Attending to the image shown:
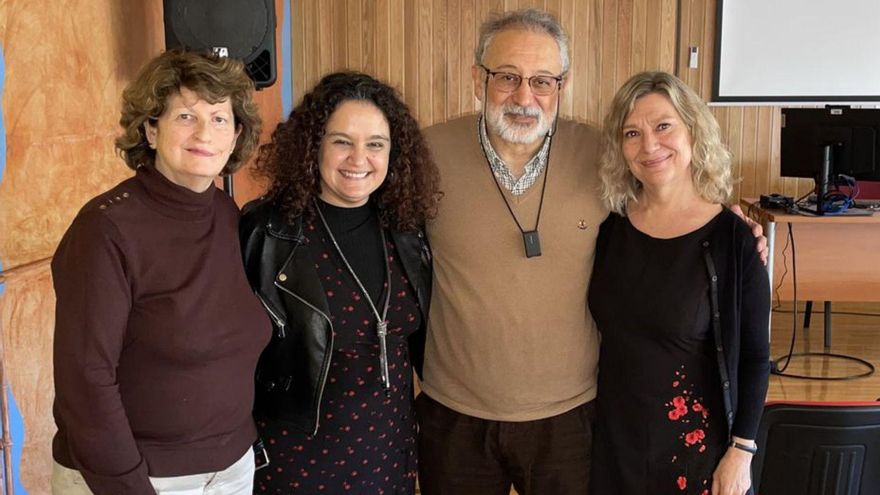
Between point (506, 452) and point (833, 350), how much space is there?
4037 mm

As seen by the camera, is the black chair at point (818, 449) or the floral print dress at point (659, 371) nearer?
the black chair at point (818, 449)

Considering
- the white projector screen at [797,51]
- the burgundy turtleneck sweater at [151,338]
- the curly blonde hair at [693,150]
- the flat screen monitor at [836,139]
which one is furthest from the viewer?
the white projector screen at [797,51]

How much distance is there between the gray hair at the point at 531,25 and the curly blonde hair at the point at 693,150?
0.64 ft

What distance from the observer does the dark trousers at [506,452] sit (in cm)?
196

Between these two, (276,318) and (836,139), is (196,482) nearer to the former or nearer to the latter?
(276,318)

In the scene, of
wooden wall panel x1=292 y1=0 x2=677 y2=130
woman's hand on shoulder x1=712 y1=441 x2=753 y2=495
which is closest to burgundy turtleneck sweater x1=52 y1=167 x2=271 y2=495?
woman's hand on shoulder x1=712 y1=441 x2=753 y2=495

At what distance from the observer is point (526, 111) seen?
6.50ft

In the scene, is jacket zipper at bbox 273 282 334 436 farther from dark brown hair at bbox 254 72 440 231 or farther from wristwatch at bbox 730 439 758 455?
wristwatch at bbox 730 439 758 455

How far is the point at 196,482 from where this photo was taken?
5.04 ft

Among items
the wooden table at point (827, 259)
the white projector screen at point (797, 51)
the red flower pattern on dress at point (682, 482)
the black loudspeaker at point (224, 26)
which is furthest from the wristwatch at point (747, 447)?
the white projector screen at point (797, 51)

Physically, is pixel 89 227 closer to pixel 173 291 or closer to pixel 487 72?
pixel 173 291

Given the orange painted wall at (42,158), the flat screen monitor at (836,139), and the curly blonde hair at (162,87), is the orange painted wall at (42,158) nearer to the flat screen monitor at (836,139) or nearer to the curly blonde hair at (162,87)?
the curly blonde hair at (162,87)

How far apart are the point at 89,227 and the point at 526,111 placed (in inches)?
41.2

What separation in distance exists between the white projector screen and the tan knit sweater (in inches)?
188
